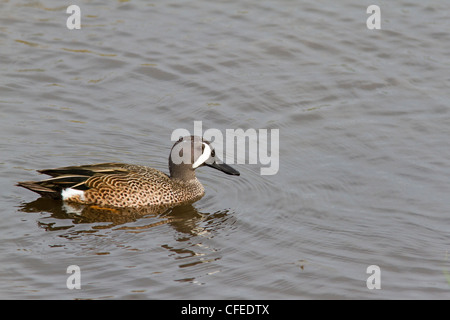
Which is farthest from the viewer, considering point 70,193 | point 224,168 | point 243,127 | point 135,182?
point 243,127

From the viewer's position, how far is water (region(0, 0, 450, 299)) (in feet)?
25.3

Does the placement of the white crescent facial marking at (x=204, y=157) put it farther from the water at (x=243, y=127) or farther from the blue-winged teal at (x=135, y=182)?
the water at (x=243, y=127)

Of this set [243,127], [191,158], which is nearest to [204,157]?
[191,158]

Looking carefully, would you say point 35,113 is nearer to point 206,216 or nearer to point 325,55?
point 206,216

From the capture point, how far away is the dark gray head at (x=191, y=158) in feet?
31.7

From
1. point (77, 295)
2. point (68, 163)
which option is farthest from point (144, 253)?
point (68, 163)

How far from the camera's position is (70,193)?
A: 362 inches

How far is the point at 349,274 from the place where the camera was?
7715mm

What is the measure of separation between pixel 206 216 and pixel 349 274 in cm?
203

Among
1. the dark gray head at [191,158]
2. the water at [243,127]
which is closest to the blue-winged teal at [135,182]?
the dark gray head at [191,158]

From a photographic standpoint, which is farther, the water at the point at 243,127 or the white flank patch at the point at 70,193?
the white flank patch at the point at 70,193

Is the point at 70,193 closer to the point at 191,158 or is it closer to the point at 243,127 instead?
the point at 191,158

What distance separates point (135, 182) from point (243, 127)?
211cm

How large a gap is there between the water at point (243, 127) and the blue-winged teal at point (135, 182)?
23 cm
